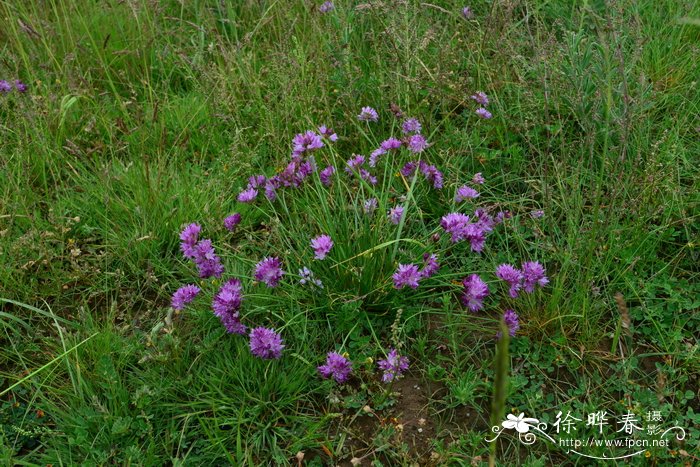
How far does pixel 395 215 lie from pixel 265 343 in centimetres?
65

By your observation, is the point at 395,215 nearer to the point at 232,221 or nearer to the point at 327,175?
the point at 327,175

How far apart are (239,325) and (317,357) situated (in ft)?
0.87

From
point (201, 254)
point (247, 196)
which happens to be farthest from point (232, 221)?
point (201, 254)

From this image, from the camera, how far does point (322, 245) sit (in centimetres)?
213

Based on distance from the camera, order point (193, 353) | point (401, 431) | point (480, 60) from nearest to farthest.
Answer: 1. point (401, 431)
2. point (193, 353)
3. point (480, 60)

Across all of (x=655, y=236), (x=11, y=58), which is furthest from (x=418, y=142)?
(x=11, y=58)

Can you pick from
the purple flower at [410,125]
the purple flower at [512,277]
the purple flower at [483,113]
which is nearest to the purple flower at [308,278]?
the purple flower at [512,277]

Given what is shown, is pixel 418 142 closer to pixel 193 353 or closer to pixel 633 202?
pixel 633 202

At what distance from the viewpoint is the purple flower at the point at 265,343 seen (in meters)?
1.96

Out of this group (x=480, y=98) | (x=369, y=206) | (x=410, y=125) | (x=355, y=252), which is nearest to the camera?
(x=355, y=252)

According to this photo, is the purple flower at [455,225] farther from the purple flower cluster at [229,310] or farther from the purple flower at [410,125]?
the purple flower cluster at [229,310]

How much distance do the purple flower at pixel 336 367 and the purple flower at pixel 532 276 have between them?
633 mm

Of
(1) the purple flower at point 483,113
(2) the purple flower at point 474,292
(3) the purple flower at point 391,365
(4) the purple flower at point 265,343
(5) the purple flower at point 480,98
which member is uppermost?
(5) the purple flower at point 480,98

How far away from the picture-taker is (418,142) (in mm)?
2500
